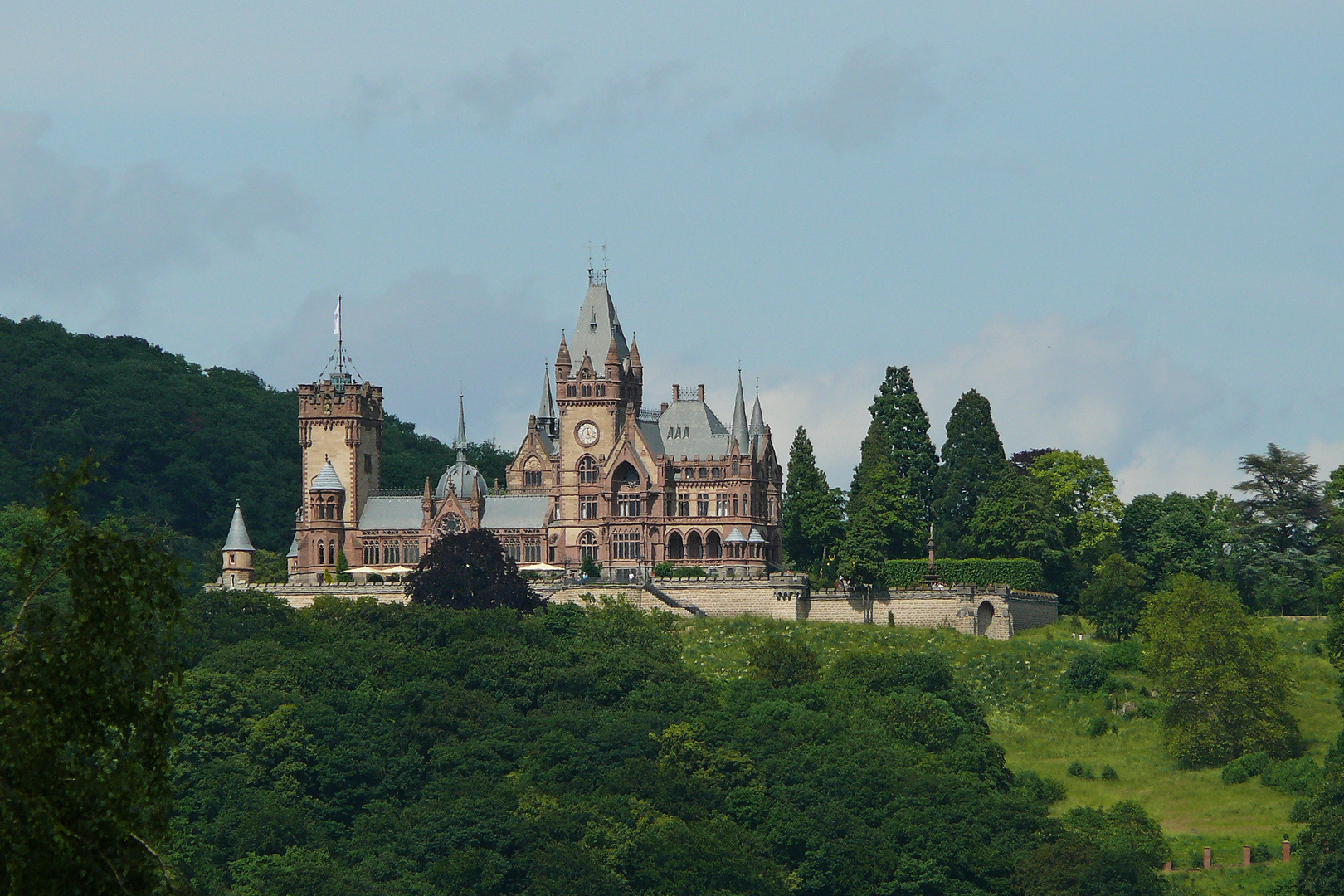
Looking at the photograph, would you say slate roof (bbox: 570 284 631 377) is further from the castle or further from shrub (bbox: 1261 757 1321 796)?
shrub (bbox: 1261 757 1321 796)

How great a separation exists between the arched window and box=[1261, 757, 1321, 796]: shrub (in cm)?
2679

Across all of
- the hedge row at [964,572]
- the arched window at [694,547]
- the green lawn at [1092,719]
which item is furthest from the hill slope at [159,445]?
the green lawn at [1092,719]

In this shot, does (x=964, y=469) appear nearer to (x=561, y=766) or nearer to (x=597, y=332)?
(x=597, y=332)

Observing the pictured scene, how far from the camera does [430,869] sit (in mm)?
75312

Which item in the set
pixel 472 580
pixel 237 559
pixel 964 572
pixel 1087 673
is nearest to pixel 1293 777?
pixel 1087 673

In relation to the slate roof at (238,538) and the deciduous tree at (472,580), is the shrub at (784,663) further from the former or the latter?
the slate roof at (238,538)

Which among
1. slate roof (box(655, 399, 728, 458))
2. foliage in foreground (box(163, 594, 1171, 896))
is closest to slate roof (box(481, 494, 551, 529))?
slate roof (box(655, 399, 728, 458))

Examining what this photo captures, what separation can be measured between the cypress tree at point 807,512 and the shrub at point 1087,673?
14.3 m

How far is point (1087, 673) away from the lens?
90.1m

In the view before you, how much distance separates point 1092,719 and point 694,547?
19.9 meters

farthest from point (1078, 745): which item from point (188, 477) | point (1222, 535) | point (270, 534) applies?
point (188, 477)

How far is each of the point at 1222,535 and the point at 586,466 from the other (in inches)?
1031

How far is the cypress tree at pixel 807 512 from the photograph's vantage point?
335 ft

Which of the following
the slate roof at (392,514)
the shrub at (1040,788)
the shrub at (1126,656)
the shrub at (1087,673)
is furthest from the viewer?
the slate roof at (392,514)
